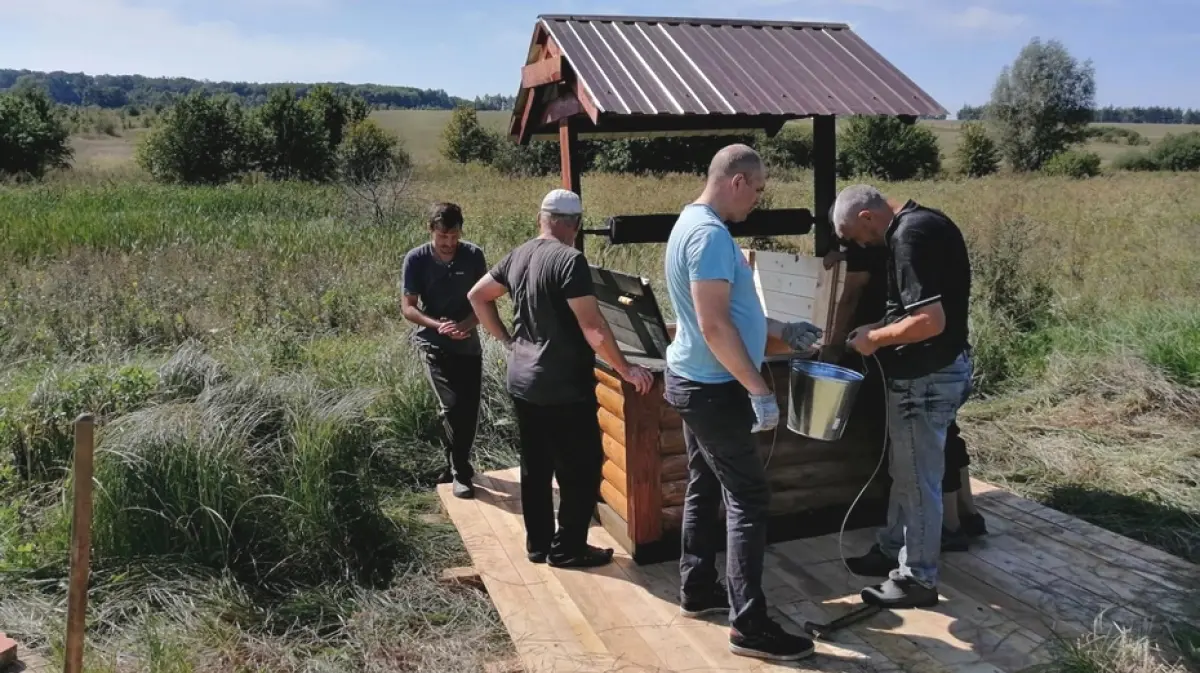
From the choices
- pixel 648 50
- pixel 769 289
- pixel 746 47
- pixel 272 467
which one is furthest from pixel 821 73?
pixel 272 467

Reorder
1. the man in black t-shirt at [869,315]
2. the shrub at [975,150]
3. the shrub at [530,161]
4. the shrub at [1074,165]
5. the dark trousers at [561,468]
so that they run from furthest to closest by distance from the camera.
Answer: the shrub at [975,150], the shrub at [1074,165], the shrub at [530,161], the man in black t-shirt at [869,315], the dark trousers at [561,468]

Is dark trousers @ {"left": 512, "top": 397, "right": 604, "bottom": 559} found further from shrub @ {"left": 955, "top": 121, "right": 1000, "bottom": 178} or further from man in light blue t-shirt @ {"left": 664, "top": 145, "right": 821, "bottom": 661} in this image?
shrub @ {"left": 955, "top": 121, "right": 1000, "bottom": 178}

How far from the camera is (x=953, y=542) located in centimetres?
380

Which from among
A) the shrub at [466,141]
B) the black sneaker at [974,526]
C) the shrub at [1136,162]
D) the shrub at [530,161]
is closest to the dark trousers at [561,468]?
the black sneaker at [974,526]

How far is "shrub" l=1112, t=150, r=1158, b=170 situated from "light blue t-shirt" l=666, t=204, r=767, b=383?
3953 cm

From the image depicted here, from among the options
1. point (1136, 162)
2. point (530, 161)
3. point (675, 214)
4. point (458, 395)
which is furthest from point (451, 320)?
point (1136, 162)

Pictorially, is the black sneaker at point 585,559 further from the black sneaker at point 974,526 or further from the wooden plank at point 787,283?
the black sneaker at point 974,526

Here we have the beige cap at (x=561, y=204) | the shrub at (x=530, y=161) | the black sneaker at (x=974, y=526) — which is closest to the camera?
the beige cap at (x=561, y=204)

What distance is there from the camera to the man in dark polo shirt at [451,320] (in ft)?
15.2

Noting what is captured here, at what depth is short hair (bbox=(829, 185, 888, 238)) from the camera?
3.16m

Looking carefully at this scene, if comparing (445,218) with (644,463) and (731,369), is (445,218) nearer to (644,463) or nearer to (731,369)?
(644,463)

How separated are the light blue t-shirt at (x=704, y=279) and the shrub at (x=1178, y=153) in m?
40.9

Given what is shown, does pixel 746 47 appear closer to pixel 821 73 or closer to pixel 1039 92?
pixel 821 73

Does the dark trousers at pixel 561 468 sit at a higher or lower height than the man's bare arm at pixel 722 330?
lower
